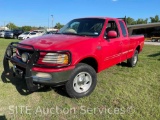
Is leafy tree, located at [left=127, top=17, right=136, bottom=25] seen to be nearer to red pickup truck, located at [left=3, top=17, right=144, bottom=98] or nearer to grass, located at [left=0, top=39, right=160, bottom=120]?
red pickup truck, located at [left=3, top=17, right=144, bottom=98]

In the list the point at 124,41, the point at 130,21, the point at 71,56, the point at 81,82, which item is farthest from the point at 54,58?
the point at 130,21

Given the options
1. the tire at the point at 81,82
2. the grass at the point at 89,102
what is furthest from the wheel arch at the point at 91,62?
the grass at the point at 89,102

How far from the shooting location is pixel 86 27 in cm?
507

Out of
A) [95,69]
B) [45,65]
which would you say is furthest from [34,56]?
[95,69]

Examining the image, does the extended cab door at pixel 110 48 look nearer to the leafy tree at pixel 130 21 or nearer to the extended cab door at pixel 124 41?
the extended cab door at pixel 124 41

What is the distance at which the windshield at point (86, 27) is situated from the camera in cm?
481

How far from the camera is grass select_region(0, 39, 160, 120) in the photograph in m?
3.43

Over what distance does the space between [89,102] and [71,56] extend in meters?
1.10

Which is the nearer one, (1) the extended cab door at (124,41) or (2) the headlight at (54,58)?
(2) the headlight at (54,58)

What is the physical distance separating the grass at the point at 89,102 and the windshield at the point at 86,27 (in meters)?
1.48

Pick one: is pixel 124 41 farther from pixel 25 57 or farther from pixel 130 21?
pixel 130 21

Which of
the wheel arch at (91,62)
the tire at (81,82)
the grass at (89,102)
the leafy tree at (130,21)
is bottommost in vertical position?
the grass at (89,102)

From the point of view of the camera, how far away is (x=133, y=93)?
4477 mm

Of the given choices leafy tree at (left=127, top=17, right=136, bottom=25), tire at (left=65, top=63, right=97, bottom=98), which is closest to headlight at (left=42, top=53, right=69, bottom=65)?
tire at (left=65, top=63, right=97, bottom=98)
